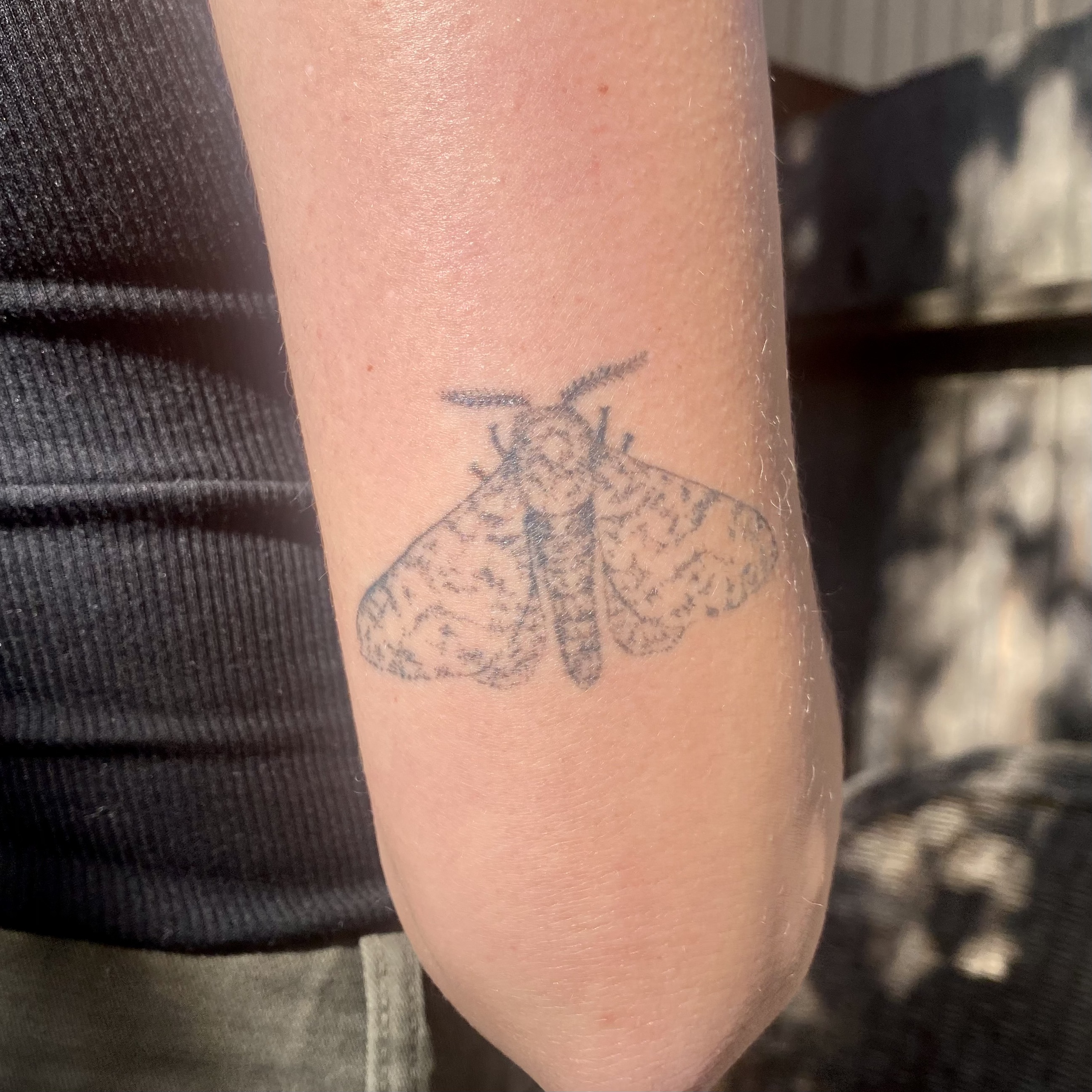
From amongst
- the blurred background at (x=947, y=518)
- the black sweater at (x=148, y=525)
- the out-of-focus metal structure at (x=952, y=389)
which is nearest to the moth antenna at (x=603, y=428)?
the black sweater at (x=148, y=525)

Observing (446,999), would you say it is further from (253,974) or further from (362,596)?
(362,596)

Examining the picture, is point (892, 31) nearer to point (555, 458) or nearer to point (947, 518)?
point (947, 518)

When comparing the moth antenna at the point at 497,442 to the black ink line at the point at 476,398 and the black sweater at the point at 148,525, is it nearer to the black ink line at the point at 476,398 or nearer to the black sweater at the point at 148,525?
the black ink line at the point at 476,398

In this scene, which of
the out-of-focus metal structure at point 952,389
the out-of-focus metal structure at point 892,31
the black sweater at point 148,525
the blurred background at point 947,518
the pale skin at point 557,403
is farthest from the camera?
the out-of-focus metal structure at point 892,31

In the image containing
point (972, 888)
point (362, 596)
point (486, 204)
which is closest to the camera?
point (486, 204)

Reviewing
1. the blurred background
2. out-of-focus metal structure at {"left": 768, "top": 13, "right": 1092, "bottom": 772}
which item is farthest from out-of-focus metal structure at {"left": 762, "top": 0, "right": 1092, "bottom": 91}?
out-of-focus metal structure at {"left": 768, "top": 13, "right": 1092, "bottom": 772}

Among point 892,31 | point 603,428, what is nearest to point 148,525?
point 603,428

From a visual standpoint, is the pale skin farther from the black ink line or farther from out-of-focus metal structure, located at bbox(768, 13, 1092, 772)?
out-of-focus metal structure, located at bbox(768, 13, 1092, 772)

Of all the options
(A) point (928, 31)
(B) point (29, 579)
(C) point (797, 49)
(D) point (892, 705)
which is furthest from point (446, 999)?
(A) point (928, 31)
